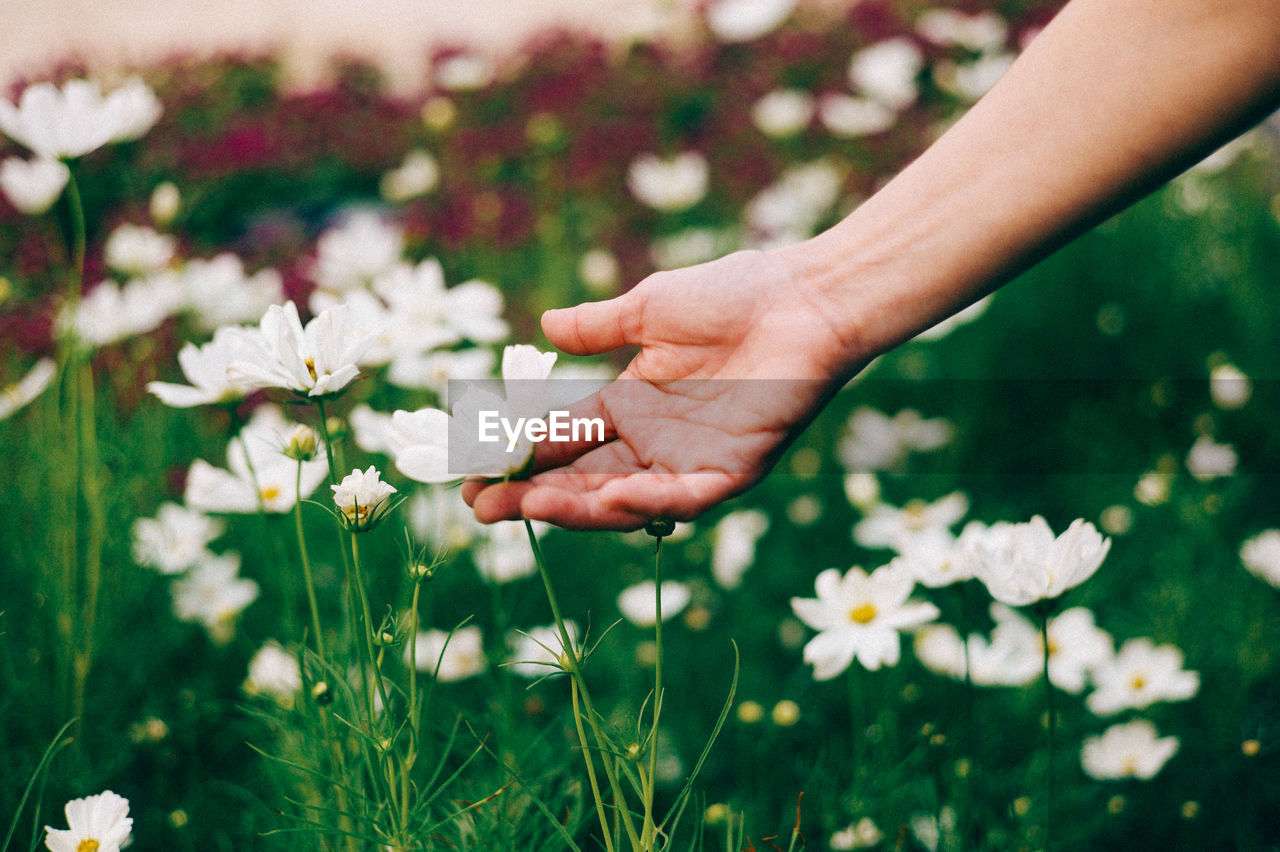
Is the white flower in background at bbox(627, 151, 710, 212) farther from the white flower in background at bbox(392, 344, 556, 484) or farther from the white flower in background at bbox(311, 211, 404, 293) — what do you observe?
the white flower in background at bbox(392, 344, 556, 484)

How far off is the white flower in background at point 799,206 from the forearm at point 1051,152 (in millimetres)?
1259

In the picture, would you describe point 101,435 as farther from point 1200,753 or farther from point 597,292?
point 1200,753

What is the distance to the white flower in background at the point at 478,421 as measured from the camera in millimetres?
736

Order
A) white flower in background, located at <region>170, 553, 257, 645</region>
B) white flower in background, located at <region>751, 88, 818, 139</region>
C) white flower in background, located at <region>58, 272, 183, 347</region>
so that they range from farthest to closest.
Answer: white flower in background, located at <region>751, 88, 818, 139</region>
white flower in background, located at <region>58, 272, 183, 347</region>
white flower in background, located at <region>170, 553, 257, 645</region>

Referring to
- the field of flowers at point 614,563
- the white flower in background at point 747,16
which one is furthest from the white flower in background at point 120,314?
the white flower in background at point 747,16

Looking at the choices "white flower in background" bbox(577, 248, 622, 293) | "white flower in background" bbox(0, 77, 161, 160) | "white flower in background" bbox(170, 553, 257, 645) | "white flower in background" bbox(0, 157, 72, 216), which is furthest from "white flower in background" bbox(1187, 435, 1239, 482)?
"white flower in background" bbox(0, 157, 72, 216)

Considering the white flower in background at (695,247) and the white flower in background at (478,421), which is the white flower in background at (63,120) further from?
the white flower in background at (695,247)

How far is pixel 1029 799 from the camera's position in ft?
3.63

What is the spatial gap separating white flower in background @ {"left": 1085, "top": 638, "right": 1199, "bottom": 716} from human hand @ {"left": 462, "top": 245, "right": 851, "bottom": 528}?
58cm

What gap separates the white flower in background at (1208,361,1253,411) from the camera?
61.1 inches

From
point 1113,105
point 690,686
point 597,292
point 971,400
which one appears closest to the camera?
point 1113,105

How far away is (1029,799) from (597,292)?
164 centimetres

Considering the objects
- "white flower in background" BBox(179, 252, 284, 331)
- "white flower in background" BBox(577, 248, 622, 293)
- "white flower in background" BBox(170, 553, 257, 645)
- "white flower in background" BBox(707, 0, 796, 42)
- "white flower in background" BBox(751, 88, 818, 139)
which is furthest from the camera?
"white flower in background" BBox(707, 0, 796, 42)

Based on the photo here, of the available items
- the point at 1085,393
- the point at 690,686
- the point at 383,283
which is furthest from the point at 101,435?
the point at 1085,393
